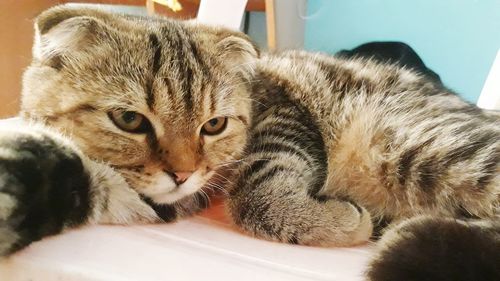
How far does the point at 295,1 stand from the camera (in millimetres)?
2193

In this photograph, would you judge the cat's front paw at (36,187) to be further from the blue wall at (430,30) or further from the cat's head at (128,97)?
the blue wall at (430,30)

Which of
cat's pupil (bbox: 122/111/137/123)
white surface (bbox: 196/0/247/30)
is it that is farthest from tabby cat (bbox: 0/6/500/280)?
white surface (bbox: 196/0/247/30)

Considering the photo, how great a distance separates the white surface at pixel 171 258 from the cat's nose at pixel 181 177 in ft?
0.25

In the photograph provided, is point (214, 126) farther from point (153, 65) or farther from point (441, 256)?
point (441, 256)

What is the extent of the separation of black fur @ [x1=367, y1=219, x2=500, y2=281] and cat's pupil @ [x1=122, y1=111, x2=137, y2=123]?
0.46 metres

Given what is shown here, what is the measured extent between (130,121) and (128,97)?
0.05m

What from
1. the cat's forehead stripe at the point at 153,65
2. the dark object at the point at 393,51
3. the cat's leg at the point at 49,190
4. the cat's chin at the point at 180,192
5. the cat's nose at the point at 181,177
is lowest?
the cat's chin at the point at 180,192

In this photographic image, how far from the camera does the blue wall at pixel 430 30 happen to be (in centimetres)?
184

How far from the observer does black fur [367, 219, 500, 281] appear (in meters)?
0.63

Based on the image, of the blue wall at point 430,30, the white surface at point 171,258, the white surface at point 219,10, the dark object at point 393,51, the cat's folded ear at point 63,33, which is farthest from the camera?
the dark object at point 393,51

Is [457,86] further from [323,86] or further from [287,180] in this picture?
[287,180]

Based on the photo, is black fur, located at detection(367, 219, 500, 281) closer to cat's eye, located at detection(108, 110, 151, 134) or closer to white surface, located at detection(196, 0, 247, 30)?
cat's eye, located at detection(108, 110, 151, 134)

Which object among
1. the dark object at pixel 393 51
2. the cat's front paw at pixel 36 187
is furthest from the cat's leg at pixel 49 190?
the dark object at pixel 393 51

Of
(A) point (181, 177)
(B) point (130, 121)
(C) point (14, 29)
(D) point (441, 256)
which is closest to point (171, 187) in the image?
(A) point (181, 177)
